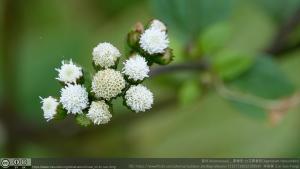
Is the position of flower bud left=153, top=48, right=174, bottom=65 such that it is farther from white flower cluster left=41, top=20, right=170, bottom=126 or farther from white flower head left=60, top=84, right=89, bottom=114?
white flower head left=60, top=84, right=89, bottom=114

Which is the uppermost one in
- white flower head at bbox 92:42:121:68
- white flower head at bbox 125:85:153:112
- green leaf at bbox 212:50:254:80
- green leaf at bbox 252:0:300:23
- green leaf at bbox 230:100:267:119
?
green leaf at bbox 252:0:300:23

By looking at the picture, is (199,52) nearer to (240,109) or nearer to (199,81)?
(199,81)

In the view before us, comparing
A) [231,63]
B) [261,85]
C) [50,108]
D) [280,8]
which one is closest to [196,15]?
[231,63]

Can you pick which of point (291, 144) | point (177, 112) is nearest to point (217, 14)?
point (177, 112)

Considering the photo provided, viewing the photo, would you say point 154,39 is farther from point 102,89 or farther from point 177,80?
point 177,80

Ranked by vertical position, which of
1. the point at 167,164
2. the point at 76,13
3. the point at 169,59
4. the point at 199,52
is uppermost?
the point at 76,13

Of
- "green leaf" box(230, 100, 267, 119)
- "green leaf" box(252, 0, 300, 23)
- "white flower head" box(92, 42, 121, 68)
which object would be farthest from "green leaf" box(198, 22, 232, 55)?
"white flower head" box(92, 42, 121, 68)

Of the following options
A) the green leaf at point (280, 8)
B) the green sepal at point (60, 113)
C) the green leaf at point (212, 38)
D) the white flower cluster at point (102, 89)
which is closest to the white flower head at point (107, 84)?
the white flower cluster at point (102, 89)
